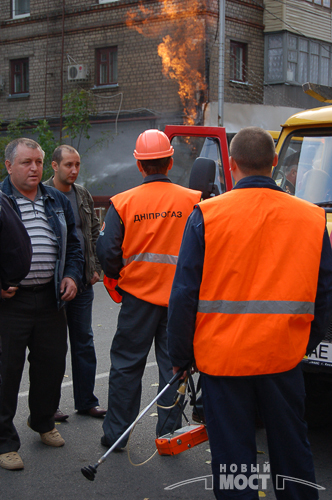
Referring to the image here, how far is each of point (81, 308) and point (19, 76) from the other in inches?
832

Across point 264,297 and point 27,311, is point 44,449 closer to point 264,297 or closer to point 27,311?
point 27,311

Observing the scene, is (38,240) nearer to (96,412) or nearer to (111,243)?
(111,243)

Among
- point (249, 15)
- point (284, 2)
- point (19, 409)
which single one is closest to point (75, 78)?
point (249, 15)

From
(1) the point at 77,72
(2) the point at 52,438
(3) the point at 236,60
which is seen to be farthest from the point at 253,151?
(1) the point at 77,72

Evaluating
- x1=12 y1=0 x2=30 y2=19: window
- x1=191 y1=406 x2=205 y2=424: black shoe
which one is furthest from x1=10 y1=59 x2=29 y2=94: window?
x1=191 y1=406 x2=205 y2=424: black shoe

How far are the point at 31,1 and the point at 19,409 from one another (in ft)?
71.5

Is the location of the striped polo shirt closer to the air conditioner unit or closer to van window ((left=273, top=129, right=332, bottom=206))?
van window ((left=273, top=129, right=332, bottom=206))

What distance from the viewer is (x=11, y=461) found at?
406 cm

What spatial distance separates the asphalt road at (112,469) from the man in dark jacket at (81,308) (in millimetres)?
176

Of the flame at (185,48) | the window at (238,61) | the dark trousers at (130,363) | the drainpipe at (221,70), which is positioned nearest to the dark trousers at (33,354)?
the dark trousers at (130,363)

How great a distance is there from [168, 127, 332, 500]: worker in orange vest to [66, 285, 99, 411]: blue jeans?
2513 mm

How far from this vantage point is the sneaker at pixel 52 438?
446cm

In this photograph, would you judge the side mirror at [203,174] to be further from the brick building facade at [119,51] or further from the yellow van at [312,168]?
the brick building facade at [119,51]

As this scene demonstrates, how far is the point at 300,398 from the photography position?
2.73 m
